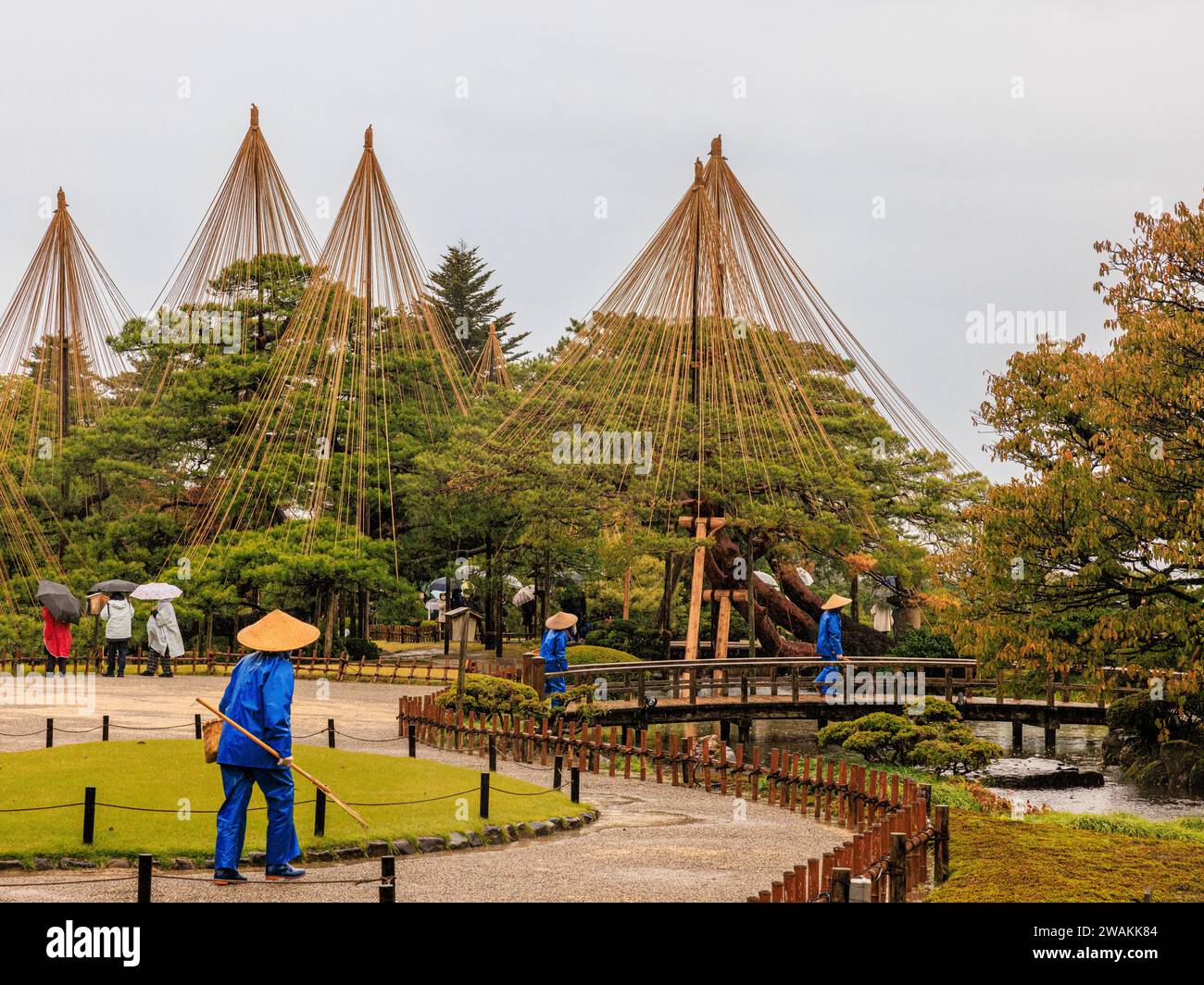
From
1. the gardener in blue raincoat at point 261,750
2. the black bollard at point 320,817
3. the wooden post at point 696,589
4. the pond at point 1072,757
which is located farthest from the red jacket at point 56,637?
the gardener in blue raincoat at point 261,750

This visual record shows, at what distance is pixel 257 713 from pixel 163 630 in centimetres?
1723

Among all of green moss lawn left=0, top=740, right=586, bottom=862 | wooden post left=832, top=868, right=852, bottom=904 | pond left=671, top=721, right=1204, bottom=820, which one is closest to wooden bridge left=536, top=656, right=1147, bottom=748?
pond left=671, top=721, right=1204, bottom=820

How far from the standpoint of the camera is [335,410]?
28.2 meters

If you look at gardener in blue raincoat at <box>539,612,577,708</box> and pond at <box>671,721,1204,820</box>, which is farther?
gardener in blue raincoat at <box>539,612,577,708</box>

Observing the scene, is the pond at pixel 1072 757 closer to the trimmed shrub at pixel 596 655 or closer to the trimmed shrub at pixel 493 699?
the trimmed shrub at pixel 596 655

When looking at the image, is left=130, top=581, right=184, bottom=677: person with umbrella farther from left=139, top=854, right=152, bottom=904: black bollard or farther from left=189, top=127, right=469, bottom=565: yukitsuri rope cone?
left=139, top=854, right=152, bottom=904: black bollard

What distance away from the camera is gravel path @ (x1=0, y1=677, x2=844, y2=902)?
9.02 meters

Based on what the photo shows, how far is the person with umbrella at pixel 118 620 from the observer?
24.0 metres

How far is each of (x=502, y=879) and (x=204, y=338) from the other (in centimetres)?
2428

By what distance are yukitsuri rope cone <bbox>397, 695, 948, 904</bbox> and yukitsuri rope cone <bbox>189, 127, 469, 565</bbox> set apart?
10.6 m

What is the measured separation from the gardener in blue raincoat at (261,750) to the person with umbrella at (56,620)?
1470cm

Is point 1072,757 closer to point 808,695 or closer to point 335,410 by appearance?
point 808,695

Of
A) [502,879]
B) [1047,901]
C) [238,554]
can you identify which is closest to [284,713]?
[502,879]

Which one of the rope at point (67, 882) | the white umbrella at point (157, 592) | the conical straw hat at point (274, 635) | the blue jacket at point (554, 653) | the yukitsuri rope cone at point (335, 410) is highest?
the yukitsuri rope cone at point (335, 410)
